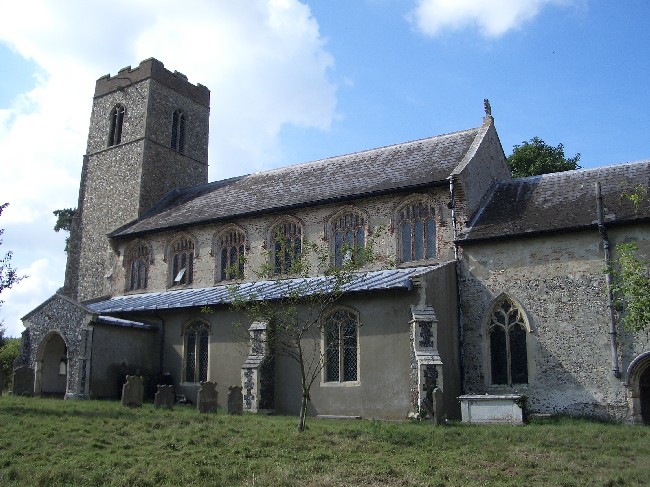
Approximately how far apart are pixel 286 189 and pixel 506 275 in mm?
10105

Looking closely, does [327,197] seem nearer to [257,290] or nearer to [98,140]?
[257,290]

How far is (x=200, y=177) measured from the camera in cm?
3509

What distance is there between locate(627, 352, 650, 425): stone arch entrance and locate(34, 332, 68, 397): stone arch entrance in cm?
1832

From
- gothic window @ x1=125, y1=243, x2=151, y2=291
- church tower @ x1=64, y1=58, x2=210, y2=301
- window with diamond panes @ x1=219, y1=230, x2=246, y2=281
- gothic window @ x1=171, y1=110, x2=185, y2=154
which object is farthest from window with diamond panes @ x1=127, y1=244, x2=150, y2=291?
gothic window @ x1=171, y1=110, x2=185, y2=154

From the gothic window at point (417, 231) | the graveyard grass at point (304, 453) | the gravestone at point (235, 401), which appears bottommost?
the graveyard grass at point (304, 453)

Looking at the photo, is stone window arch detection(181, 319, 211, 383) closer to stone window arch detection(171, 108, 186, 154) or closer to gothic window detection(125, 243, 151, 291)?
gothic window detection(125, 243, 151, 291)

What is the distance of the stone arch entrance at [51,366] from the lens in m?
23.1

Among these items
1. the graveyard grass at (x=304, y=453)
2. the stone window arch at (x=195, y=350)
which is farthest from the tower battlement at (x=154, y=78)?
the graveyard grass at (x=304, y=453)

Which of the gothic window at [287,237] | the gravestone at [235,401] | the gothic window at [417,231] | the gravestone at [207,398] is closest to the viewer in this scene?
the gravestone at [235,401]

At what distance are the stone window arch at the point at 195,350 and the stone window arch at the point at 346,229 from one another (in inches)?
208

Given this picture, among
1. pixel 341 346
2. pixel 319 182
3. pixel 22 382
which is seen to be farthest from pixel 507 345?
pixel 22 382

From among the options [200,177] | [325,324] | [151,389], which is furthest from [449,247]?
[200,177]

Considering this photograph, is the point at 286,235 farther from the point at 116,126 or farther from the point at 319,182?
the point at 116,126

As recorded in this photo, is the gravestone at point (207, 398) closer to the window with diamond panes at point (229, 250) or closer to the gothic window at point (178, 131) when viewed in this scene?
the window with diamond panes at point (229, 250)
